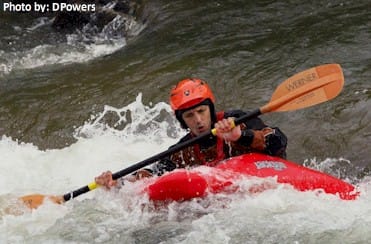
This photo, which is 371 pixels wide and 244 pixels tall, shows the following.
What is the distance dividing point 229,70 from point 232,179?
281cm

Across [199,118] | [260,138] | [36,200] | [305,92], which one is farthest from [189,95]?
[36,200]

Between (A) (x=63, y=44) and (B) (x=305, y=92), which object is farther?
(A) (x=63, y=44)

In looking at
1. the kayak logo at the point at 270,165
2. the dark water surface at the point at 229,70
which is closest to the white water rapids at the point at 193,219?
the kayak logo at the point at 270,165

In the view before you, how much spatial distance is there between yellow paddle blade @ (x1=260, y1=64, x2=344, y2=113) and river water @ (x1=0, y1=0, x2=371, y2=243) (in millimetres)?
700

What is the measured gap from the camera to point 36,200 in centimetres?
468

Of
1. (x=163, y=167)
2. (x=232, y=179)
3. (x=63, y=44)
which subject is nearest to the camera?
(x=232, y=179)

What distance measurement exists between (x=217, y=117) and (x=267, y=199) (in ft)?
2.20

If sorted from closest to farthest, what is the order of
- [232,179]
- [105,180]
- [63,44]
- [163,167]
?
1. [232,179]
2. [105,180]
3. [163,167]
4. [63,44]

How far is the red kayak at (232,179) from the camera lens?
4.02 metres

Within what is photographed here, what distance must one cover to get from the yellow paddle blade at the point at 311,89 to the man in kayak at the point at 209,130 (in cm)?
28

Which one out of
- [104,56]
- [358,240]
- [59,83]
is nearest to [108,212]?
[358,240]

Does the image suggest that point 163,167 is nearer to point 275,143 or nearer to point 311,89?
point 275,143

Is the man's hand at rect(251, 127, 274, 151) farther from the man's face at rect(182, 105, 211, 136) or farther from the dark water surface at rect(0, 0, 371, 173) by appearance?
the dark water surface at rect(0, 0, 371, 173)

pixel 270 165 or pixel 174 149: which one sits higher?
pixel 174 149
